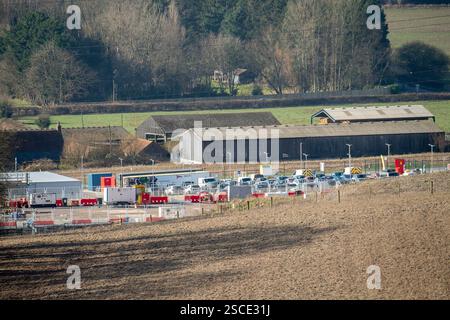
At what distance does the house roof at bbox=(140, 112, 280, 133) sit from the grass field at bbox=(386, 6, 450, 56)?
37.6 metres

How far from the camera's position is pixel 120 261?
28.3 metres

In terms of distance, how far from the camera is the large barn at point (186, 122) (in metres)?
65.9

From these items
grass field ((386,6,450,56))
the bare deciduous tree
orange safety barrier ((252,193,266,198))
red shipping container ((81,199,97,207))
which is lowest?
red shipping container ((81,199,97,207))

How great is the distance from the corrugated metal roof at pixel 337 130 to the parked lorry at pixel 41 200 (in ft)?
51.2

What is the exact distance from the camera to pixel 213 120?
67938 millimetres

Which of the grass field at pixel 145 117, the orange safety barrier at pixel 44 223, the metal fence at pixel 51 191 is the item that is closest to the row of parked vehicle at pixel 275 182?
the metal fence at pixel 51 191

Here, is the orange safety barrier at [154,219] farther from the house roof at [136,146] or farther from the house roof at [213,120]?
the house roof at [213,120]

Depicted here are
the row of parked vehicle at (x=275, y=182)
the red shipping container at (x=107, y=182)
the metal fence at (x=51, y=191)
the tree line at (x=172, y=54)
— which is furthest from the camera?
the tree line at (x=172, y=54)

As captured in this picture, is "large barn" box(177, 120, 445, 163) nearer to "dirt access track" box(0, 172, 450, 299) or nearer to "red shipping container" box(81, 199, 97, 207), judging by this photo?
"red shipping container" box(81, 199, 97, 207)

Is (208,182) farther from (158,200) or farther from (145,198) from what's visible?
(145,198)

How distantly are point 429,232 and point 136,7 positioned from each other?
247 feet

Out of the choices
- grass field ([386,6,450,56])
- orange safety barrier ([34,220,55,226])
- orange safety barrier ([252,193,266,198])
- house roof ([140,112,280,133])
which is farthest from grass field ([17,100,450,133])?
orange safety barrier ([34,220,55,226])

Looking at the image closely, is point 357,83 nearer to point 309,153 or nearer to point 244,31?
point 244,31

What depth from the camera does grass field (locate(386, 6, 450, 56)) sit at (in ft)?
343
